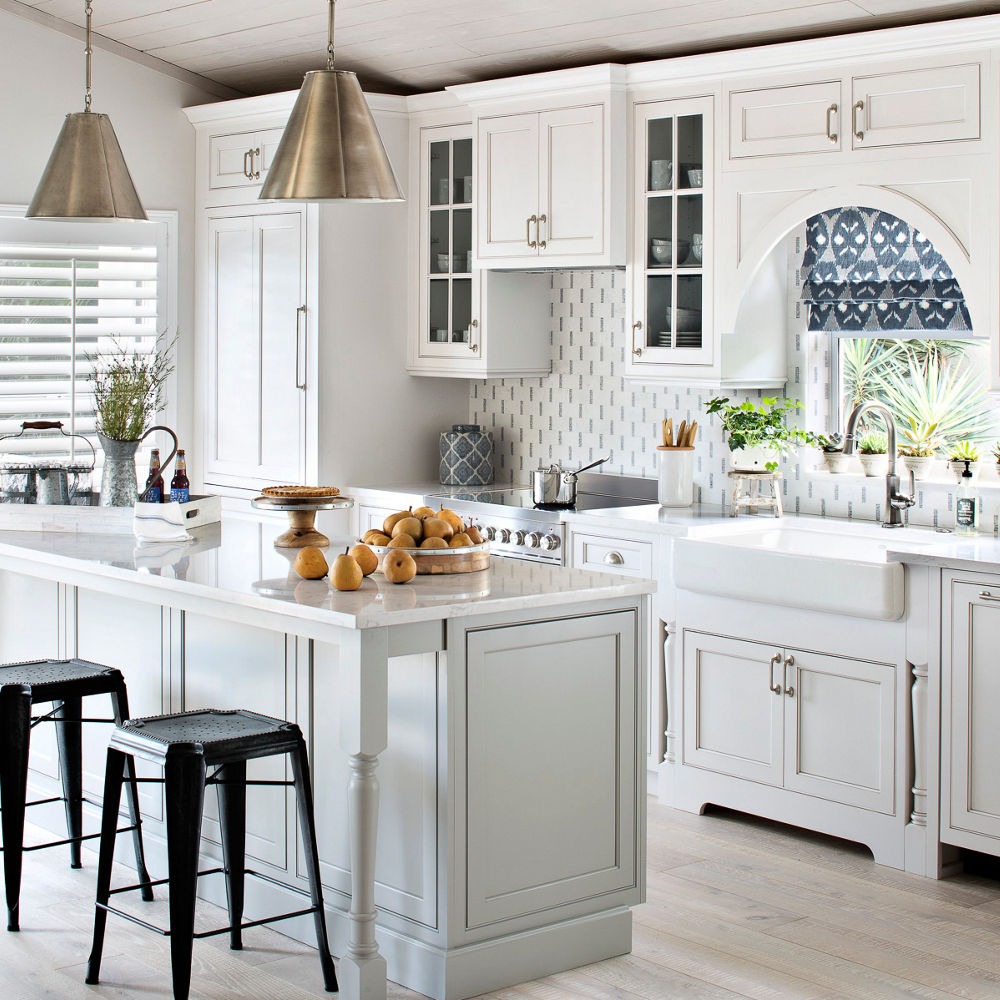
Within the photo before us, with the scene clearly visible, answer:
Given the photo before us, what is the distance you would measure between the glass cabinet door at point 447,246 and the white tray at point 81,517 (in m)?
1.70

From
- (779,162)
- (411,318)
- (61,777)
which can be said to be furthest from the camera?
(411,318)

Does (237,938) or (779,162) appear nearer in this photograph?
(237,938)

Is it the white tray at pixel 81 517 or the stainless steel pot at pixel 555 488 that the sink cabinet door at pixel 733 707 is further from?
the white tray at pixel 81 517

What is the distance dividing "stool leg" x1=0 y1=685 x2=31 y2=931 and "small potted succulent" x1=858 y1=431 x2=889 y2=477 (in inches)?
113

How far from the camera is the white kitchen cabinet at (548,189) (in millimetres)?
5086

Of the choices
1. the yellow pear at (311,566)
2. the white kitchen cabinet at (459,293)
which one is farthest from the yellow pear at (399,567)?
the white kitchen cabinet at (459,293)

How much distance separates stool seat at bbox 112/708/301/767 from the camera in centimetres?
307

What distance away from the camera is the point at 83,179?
3740mm

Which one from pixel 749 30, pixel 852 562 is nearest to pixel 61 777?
pixel 852 562

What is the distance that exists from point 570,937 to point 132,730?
115 cm

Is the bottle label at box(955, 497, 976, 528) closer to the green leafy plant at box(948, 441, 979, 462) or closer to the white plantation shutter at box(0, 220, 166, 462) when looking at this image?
the green leafy plant at box(948, 441, 979, 462)

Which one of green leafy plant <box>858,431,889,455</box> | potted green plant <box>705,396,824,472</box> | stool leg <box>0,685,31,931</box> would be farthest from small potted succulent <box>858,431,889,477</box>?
stool leg <box>0,685,31,931</box>

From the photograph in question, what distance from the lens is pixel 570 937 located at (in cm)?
334

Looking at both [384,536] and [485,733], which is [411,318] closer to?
[384,536]
